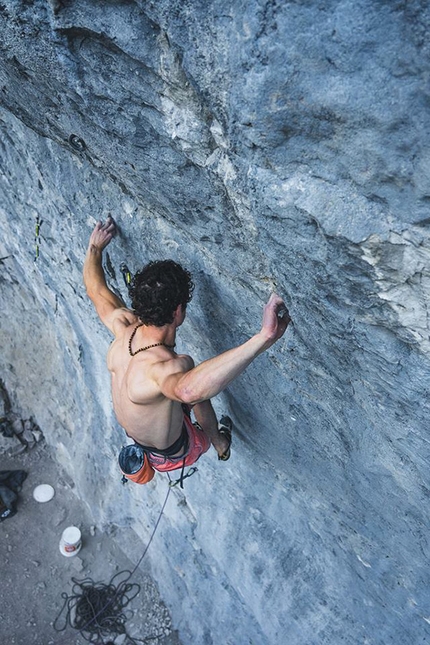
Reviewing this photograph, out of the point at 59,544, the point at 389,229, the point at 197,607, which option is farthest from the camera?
the point at 59,544

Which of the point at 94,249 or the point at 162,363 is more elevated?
the point at 94,249

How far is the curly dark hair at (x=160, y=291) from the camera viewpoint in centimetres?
211

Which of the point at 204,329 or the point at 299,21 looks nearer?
the point at 299,21

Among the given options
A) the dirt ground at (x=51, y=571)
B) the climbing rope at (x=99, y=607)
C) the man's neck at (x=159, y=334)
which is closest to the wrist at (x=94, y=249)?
the man's neck at (x=159, y=334)

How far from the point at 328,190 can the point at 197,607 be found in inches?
159

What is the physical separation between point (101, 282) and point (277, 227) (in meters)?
1.37

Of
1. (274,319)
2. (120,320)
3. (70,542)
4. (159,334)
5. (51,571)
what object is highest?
(274,319)

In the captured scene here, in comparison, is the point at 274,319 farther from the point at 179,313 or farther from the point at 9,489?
the point at 9,489

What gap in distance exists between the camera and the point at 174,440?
2719mm

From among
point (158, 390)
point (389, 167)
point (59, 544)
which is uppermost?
point (389, 167)

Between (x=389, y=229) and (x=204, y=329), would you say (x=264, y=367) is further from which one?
(x=389, y=229)

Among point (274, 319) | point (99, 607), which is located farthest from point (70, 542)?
point (274, 319)

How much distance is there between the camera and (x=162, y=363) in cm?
220

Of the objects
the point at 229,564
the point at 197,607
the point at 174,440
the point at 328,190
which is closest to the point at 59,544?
the point at 197,607
